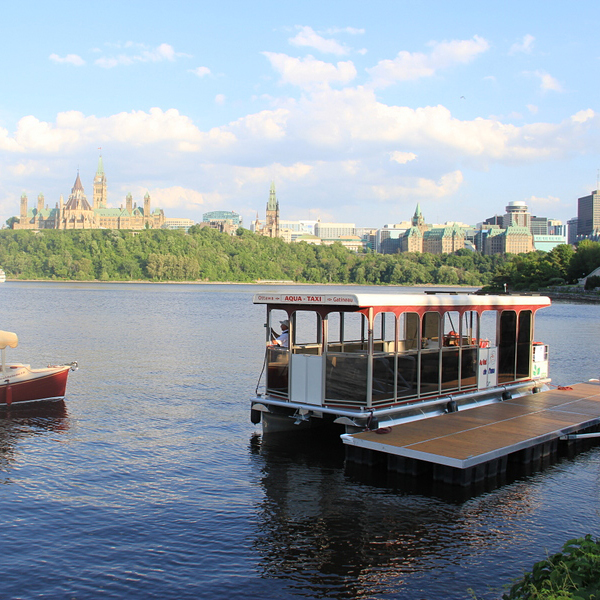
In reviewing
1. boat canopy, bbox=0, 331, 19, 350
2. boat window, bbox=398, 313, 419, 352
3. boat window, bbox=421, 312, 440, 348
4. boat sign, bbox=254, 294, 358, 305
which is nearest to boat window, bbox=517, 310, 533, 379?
boat window, bbox=421, 312, 440, 348

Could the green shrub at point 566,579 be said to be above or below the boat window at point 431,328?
below

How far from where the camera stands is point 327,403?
1808 cm

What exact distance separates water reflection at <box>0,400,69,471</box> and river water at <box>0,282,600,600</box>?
0.09 metres

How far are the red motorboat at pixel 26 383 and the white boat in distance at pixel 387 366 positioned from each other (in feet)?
30.8

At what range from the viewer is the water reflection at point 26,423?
19266 millimetres

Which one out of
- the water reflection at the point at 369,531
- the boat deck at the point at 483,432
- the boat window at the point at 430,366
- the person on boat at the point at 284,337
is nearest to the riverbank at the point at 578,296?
the boat deck at the point at 483,432

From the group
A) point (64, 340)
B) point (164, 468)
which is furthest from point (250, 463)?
point (64, 340)

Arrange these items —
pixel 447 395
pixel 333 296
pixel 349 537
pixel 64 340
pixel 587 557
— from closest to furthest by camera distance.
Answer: pixel 587 557, pixel 349 537, pixel 333 296, pixel 447 395, pixel 64 340

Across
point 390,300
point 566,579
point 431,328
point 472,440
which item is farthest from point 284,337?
point 566,579

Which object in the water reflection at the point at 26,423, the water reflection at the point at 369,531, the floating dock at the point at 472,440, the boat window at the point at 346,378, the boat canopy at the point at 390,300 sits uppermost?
the boat canopy at the point at 390,300

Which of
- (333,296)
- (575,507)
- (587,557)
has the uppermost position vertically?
(333,296)

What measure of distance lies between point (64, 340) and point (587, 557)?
1727 inches

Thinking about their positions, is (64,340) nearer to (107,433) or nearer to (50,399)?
(50,399)

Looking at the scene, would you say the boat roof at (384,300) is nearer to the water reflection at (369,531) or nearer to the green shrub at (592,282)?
the water reflection at (369,531)
